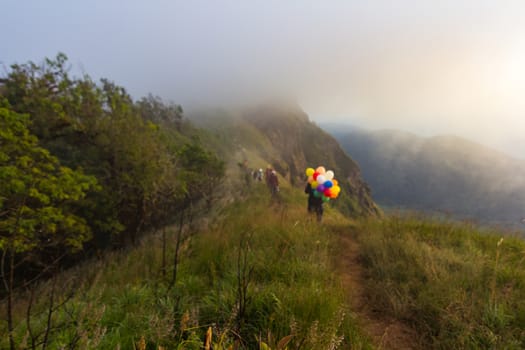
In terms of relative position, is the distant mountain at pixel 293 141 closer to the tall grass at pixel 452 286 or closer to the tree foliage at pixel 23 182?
the tree foliage at pixel 23 182

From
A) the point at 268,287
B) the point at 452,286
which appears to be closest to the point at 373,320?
the point at 452,286

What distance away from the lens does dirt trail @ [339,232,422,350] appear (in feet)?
7.69

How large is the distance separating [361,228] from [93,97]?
12.9m

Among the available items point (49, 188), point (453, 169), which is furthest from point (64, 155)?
point (453, 169)

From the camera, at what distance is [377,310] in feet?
9.48

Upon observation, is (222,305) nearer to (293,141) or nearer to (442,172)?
(293,141)

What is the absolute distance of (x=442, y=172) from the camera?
5684 inches

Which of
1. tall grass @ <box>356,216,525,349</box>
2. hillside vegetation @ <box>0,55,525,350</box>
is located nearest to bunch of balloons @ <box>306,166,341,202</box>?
hillside vegetation @ <box>0,55,525,350</box>

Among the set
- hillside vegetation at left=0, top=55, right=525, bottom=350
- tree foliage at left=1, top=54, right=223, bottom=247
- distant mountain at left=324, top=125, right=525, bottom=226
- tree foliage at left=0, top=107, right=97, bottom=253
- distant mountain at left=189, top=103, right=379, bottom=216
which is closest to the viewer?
hillside vegetation at left=0, top=55, right=525, bottom=350

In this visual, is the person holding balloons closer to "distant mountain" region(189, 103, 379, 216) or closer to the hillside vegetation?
the hillside vegetation

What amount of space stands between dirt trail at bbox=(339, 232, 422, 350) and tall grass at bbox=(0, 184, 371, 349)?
0.40m

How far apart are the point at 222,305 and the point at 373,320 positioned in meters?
1.90

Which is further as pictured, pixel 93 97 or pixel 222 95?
pixel 222 95

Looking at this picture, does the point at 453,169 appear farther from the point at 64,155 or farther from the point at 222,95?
the point at 64,155
